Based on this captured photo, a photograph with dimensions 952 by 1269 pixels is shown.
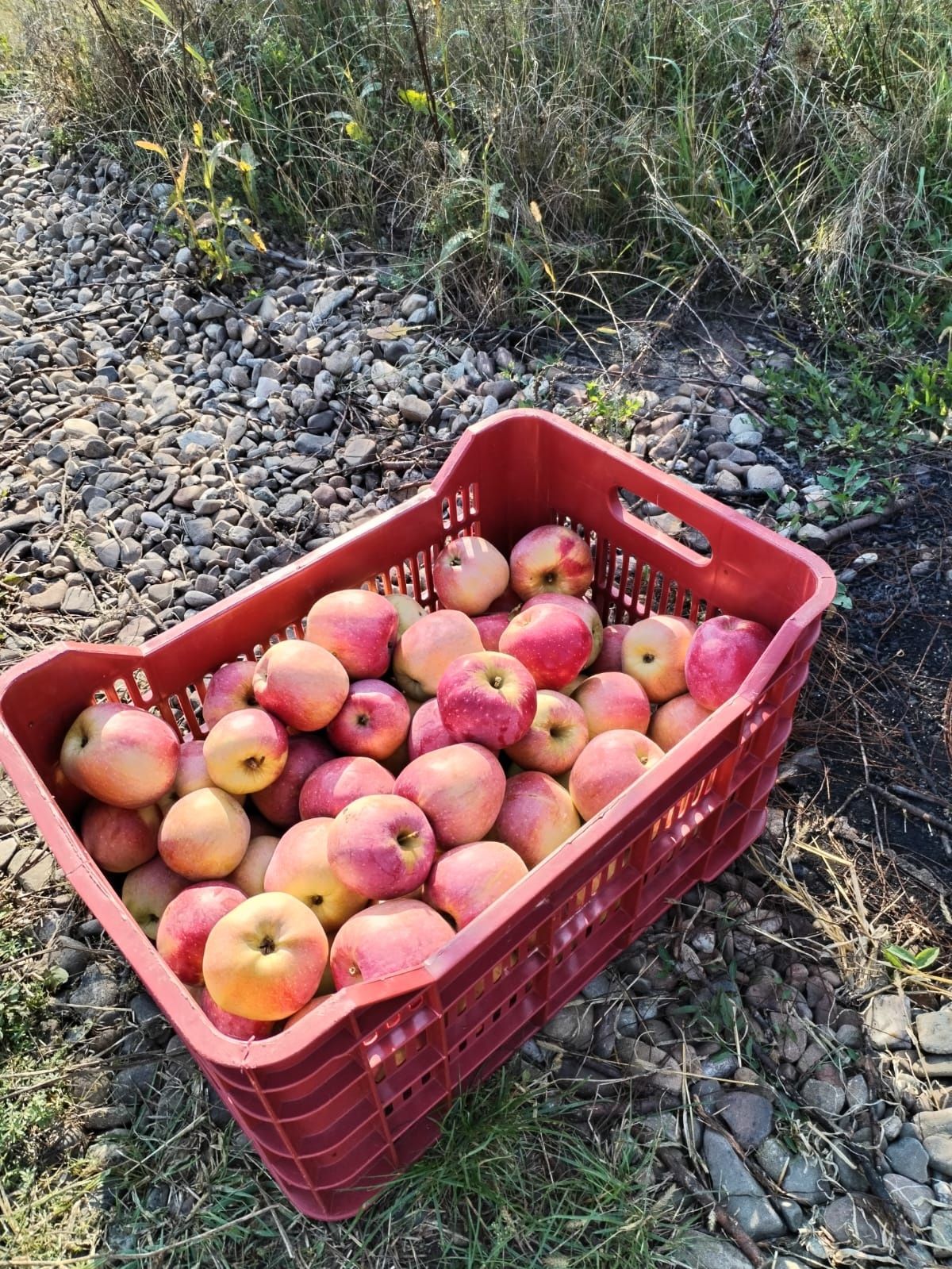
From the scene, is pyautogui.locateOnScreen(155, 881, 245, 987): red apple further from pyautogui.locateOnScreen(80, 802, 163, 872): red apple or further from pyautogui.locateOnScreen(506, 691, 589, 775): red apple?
pyautogui.locateOnScreen(506, 691, 589, 775): red apple

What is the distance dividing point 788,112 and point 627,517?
232 cm

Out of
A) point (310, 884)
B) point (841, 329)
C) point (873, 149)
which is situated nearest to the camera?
point (310, 884)

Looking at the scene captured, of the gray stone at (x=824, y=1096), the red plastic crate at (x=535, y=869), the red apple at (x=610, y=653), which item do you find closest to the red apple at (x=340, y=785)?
the red plastic crate at (x=535, y=869)

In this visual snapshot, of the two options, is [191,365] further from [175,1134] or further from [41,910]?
[175,1134]

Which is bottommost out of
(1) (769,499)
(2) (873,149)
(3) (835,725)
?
(3) (835,725)

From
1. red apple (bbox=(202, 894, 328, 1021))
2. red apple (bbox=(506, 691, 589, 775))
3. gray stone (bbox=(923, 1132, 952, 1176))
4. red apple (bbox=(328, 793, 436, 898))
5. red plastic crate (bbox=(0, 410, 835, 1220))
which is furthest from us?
red apple (bbox=(506, 691, 589, 775))

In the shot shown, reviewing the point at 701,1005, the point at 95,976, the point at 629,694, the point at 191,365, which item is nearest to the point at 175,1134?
the point at 95,976

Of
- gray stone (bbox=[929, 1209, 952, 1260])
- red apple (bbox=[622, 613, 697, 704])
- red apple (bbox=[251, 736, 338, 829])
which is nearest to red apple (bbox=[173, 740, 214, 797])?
red apple (bbox=[251, 736, 338, 829])

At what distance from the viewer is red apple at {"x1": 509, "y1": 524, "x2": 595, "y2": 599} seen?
7.49 ft

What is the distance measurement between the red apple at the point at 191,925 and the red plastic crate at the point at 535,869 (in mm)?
116

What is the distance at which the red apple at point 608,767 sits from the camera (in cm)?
181

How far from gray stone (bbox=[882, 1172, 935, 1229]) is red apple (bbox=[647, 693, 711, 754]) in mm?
851

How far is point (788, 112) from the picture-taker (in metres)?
3.68

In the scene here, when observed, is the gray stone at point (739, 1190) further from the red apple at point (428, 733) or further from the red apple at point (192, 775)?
the red apple at point (192, 775)
